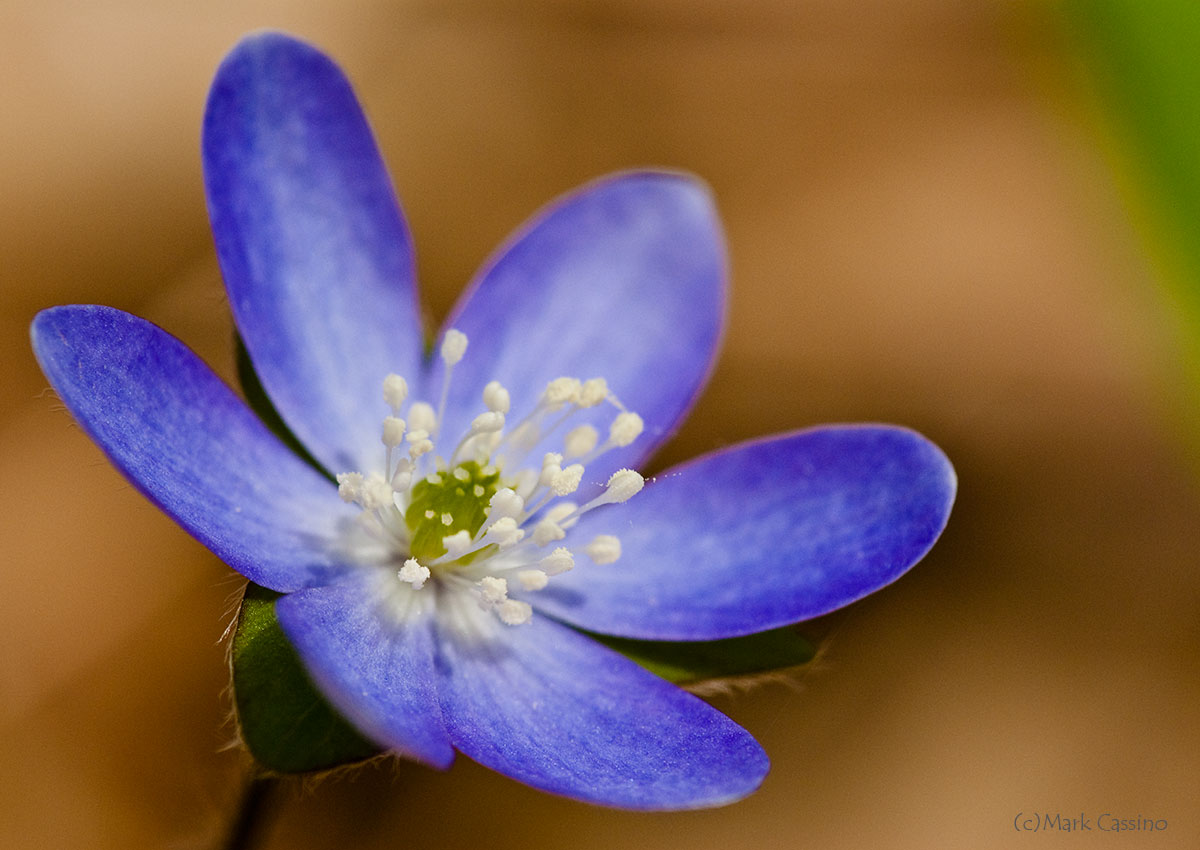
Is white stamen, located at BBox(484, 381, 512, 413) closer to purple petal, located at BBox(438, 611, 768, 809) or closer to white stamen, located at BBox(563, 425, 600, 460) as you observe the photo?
white stamen, located at BBox(563, 425, 600, 460)

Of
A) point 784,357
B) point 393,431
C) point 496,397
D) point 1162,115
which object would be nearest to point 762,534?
point 496,397

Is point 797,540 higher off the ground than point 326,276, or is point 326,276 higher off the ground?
point 326,276

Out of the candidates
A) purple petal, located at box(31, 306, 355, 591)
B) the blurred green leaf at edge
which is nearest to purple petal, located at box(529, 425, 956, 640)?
purple petal, located at box(31, 306, 355, 591)

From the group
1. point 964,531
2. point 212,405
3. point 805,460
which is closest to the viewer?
point 212,405

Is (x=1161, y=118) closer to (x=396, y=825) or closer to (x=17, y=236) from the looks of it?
(x=396, y=825)

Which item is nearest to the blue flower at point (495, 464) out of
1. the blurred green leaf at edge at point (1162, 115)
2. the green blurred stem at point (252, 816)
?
the green blurred stem at point (252, 816)

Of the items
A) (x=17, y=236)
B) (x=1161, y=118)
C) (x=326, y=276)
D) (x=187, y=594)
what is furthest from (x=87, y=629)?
(x=1161, y=118)
